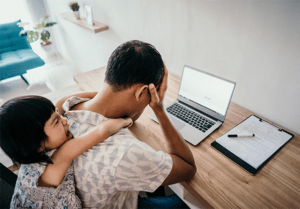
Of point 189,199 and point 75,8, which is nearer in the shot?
point 189,199

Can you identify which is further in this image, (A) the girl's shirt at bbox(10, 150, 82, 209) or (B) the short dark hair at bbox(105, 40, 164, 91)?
(B) the short dark hair at bbox(105, 40, 164, 91)

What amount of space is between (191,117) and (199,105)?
0.10 m

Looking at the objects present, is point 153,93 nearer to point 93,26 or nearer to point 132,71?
point 132,71

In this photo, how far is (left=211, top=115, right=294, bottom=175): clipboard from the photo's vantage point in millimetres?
906

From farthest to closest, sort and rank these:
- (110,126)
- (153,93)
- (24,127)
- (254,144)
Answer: (254,144) < (153,93) < (110,126) < (24,127)

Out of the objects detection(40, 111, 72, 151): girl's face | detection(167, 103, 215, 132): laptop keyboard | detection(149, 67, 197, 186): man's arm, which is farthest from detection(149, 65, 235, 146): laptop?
detection(40, 111, 72, 151): girl's face

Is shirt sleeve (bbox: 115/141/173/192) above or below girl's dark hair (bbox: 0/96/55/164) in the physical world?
below

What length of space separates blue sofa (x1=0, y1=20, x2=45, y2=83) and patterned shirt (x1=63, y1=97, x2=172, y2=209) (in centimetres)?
303

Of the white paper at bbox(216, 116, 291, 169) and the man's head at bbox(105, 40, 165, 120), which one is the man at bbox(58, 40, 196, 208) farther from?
the white paper at bbox(216, 116, 291, 169)

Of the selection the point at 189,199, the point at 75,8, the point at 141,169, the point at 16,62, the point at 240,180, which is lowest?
the point at 16,62

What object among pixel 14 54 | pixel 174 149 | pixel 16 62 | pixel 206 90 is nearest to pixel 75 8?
pixel 16 62

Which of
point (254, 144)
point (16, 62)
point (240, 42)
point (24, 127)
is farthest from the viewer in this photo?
point (16, 62)

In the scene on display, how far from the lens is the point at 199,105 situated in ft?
4.06

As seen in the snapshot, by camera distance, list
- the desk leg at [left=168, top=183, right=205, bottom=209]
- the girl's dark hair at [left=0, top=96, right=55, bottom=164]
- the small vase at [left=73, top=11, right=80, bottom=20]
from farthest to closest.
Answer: the small vase at [left=73, top=11, right=80, bottom=20] → the desk leg at [left=168, top=183, right=205, bottom=209] → the girl's dark hair at [left=0, top=96, right=55, bottom=164]
